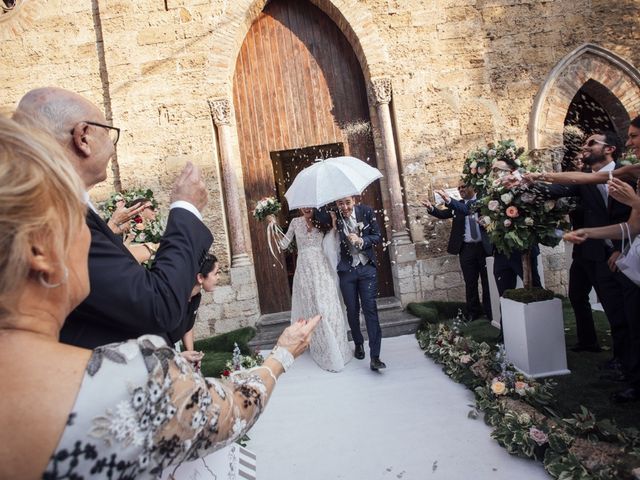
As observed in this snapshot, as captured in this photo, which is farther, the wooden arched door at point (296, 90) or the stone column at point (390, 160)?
the wooden arched door at point (296, 90)

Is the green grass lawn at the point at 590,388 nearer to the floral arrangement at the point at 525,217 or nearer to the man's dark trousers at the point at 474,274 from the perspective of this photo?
the man's dark trousers at the point at 474,274

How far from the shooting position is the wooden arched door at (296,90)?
296 inches

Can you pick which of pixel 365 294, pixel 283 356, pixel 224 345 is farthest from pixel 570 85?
pixel 283 356

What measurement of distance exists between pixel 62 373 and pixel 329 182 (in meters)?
4.08

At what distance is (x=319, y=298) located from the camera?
536 centimetres

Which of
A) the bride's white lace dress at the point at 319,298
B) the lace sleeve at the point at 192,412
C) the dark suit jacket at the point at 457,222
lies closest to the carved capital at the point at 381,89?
the dark suit jacket at the point at 457,222

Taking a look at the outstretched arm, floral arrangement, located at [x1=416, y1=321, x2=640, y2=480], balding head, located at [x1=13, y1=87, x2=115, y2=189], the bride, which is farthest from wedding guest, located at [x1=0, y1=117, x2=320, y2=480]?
the bride

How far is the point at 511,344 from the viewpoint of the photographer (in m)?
4.39

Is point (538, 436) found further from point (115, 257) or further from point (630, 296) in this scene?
point (115, 257)

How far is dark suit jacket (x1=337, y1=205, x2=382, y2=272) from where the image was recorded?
505 cm

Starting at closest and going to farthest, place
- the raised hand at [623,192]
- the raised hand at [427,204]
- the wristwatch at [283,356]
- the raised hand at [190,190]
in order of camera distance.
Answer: the wristwatch at [283,356]
the raised hand at [190,190]
the raised hand at [623,192]
the raised hand at [427,204]

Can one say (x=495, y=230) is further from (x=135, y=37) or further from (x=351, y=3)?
(x=135, y=37)

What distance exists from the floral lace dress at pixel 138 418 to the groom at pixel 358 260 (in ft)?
13.4

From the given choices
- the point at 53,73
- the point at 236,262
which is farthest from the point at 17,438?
the point at 53,73
